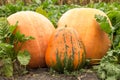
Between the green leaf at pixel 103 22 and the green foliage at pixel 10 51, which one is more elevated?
the green leaf at pixel 103 22

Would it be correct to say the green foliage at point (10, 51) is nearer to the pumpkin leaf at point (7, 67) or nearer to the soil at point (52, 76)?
the pumpkin leaf at point (7, 67)

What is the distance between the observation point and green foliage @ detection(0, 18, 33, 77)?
9.89 ft

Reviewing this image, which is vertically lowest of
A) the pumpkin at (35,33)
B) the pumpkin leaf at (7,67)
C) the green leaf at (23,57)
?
the pumpkin leaf at (7,67)

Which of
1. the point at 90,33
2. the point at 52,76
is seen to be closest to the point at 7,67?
the point at 52,76

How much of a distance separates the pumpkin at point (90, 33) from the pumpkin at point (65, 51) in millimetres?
217

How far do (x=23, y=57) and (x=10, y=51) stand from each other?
140 millimetres

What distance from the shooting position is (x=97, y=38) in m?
3.42

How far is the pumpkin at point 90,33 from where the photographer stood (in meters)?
3.39

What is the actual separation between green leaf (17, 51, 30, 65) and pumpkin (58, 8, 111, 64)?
1.89 feet

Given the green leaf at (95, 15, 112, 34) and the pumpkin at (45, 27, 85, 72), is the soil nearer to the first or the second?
the pumpkin at (45, 27, 85, 72)

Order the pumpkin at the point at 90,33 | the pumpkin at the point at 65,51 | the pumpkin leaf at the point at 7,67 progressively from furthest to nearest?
1. the pumpkin at the point at 90,33
2. the pumpkin at the point at 65,51
3. the pumpkin leaf at the point at 7,67

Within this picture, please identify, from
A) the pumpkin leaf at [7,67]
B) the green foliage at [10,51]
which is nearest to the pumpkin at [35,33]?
the green foliage at [10,51]

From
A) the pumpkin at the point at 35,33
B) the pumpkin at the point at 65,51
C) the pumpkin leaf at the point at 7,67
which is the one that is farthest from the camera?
the pumpkin at the point at 35,33

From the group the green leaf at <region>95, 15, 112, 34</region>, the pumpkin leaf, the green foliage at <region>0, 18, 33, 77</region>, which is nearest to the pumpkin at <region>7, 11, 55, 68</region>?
the green foliage at <region>0, 18, 33, 77</region>
